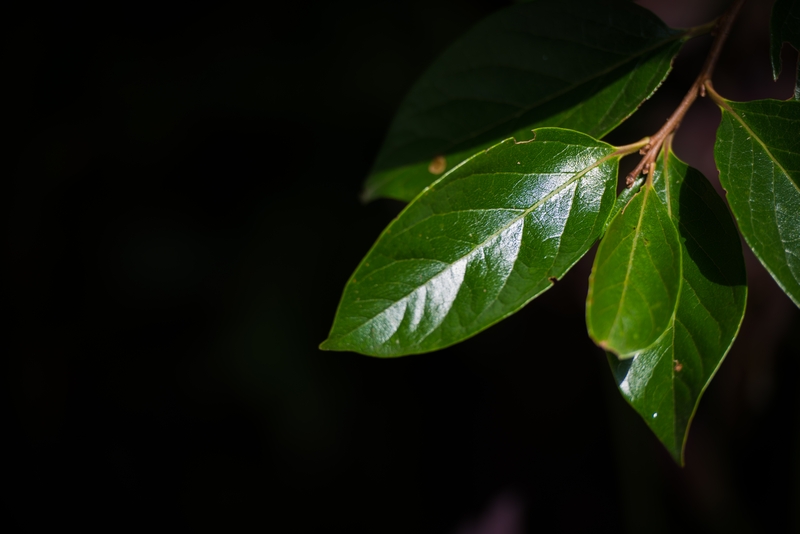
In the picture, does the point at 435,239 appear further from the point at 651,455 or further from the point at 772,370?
the point at 772,370

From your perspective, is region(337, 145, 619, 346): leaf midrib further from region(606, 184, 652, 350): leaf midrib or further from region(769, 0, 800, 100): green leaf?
region(769, 0, 800, 100): green leaf

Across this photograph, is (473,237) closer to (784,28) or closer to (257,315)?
(784,28)

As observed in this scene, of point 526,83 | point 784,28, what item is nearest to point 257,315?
point 526,83

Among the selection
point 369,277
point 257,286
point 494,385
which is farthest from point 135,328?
point 369,277

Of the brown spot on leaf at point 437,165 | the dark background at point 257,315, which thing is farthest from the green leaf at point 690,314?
the dark background at point 257,315

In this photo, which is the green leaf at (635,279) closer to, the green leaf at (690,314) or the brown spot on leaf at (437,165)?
the green leaf at (690,314)

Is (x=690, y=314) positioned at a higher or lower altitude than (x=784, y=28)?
lower
